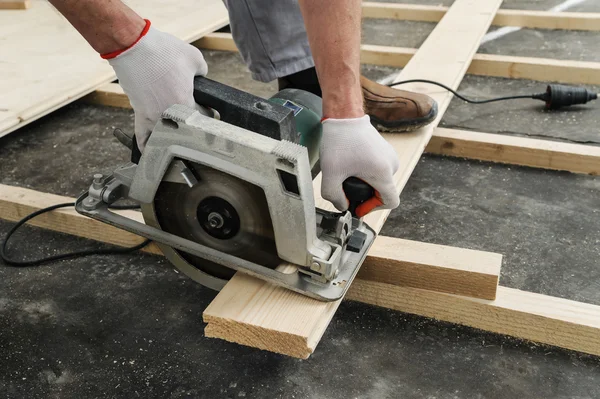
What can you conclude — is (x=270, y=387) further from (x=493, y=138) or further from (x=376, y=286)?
(x=493, y=138)

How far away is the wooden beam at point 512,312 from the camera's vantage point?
155 centimetres

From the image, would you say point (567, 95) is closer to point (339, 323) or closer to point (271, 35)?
point (271, 35)

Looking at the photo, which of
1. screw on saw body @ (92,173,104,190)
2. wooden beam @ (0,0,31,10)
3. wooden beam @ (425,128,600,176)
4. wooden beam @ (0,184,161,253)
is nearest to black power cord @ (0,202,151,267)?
wooden beam @ (0,184,161,253)

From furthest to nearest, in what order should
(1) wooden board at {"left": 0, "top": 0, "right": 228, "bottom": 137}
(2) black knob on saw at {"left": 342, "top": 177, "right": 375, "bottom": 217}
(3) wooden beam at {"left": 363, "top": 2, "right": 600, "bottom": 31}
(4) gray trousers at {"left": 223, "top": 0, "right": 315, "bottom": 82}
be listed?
(3) wooden beam at {"left": 363, "top": 2, "right": 600, "bottom": 31}, (1) wooden board at {"left": 0, "top": 0, "right": 228, "bottom": 137}, (4) gray trousers at {"left": 223, "top": 0, "right": 315, "bottom": 82}, (2) black knob on saw at {"left": 342, "top": 177, "right": 375, "bottom": 217}

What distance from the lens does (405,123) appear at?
2.24m

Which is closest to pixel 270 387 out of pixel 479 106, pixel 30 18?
pixel 479 106

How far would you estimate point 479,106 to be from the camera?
2.96 m

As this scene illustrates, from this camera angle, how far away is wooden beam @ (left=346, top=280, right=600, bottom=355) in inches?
61.1

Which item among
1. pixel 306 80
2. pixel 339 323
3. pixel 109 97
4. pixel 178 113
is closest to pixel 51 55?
pixel 109 97

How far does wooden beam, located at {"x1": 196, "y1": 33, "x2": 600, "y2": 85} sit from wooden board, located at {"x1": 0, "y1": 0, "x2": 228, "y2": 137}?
1058mm

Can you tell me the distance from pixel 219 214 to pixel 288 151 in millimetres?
266

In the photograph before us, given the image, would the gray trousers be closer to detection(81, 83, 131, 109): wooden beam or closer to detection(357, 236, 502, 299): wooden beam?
detection(357, 236, 502, 299): wooden beam

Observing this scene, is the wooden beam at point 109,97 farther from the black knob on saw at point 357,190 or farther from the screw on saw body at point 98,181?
the black knob on saw at point 357,190

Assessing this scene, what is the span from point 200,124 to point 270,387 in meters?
0.65
